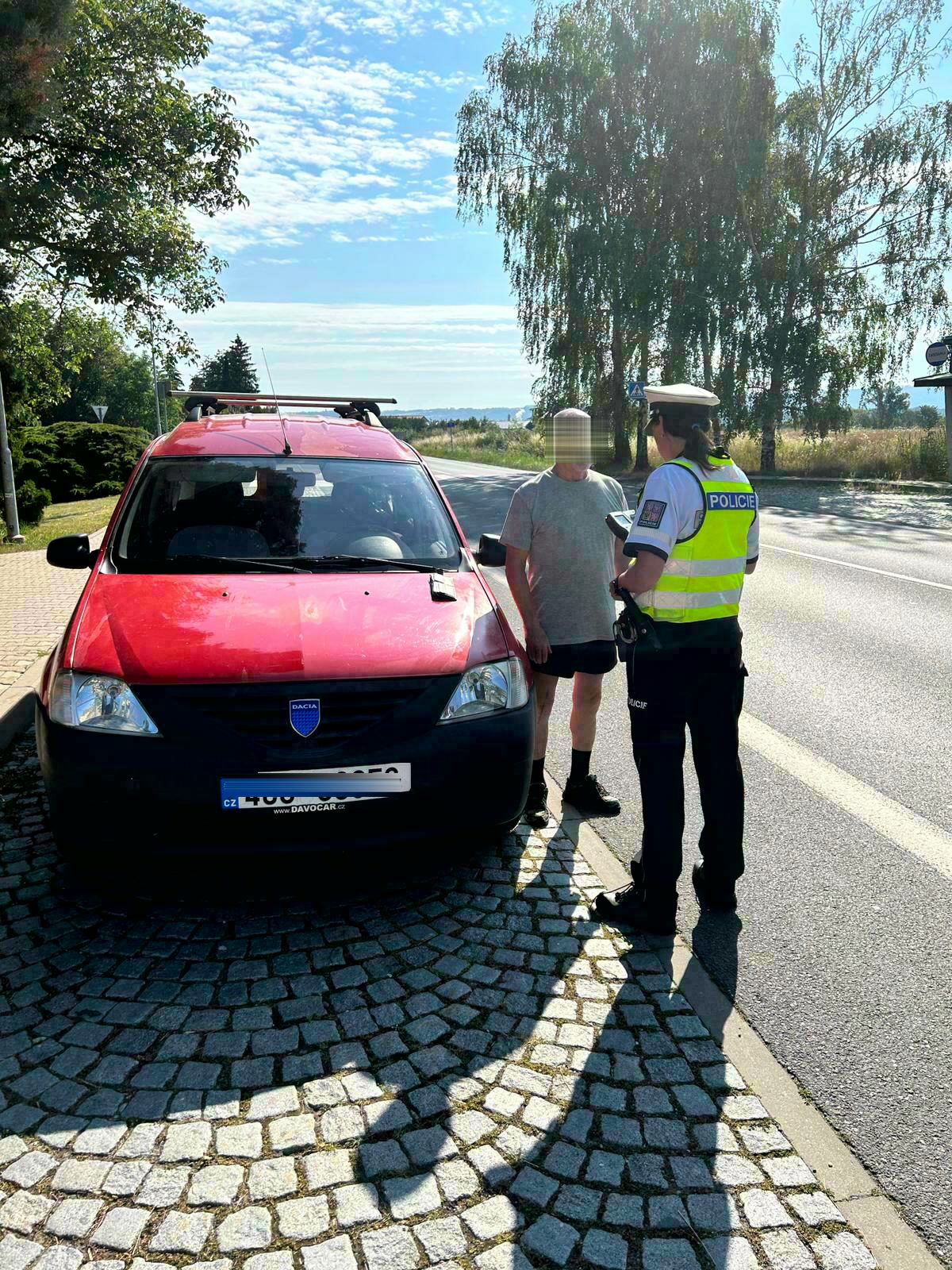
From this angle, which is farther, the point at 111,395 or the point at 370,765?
the point at 111,395

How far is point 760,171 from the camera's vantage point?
28.4m

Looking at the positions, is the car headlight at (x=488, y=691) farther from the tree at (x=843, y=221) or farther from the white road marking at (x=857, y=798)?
the tree at (x=843, y=221)

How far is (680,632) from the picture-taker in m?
3.61

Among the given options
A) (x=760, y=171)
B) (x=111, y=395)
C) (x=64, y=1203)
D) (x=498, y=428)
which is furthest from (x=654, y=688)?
(x=111, y=395)

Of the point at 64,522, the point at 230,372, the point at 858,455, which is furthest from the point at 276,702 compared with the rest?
the point at 230,372

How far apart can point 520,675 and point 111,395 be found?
83.6 metres

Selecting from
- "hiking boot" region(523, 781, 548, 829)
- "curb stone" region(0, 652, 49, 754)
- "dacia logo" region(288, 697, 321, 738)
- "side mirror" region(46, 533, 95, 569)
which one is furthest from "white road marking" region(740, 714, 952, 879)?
"curb stone" region(0, 652, 49, 754)

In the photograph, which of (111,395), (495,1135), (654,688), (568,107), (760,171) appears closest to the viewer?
(495,1135)

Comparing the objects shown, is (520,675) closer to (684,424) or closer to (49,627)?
(684,424)

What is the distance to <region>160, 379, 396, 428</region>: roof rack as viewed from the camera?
20.0 ft

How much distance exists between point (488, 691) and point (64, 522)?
15741 mm

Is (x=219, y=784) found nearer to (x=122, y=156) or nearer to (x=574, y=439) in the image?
(x=574, y=439)

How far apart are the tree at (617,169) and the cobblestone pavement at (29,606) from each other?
2090cm

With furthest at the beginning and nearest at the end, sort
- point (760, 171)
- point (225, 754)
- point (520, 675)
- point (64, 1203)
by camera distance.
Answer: point (760, 171) → point (520, 675) → point (225, 754) → point (64, 1203)
